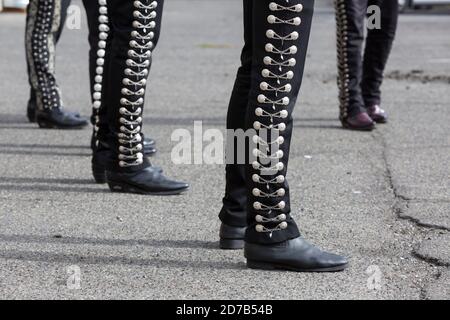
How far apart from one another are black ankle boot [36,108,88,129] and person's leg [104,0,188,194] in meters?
1.69

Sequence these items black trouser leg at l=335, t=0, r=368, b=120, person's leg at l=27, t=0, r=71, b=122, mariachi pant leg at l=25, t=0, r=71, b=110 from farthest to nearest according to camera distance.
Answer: person's leg at l=27, t=0, r=71, b=122 → mariachi pant leg at l=25, t=0, r=71, b=110 → black trouser leg at l=335, t=0, r=368, b=120

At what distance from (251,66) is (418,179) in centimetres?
178

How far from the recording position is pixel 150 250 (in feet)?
13.1

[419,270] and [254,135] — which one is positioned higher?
[254,135]

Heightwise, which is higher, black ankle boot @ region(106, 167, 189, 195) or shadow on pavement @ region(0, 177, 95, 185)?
black ankle boot @ region(106, 167, 189, 195)

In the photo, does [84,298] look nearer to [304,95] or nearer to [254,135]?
[254,135]

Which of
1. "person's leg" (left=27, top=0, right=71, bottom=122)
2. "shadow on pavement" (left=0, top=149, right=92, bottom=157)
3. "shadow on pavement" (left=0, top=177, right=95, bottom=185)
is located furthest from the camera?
"person's leg" (left=27, top=0, right=71, bottom=122)

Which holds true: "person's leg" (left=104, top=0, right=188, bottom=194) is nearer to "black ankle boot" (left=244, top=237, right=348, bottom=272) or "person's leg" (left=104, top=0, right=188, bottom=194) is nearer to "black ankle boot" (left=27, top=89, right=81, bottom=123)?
"black ankle boot" (left=244, top=237, right=348, bottom=272)

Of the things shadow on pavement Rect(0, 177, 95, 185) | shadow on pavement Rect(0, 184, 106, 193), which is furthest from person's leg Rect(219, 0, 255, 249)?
shadow on pavement Rect(0, 177, 95, 185)

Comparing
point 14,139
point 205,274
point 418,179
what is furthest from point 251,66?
point 14,139

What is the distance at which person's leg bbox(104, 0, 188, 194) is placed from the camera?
459cm

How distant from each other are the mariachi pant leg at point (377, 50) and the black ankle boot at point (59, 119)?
1738 mm

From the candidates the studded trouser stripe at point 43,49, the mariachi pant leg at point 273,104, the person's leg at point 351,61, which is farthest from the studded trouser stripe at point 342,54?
the mariachi pant leg at point 273,104

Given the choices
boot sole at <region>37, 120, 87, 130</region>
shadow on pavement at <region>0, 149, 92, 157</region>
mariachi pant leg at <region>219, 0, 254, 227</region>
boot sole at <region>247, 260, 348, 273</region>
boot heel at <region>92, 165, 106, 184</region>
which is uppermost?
mariachi pant leg at <region>219, 0, 254, 227</region>
